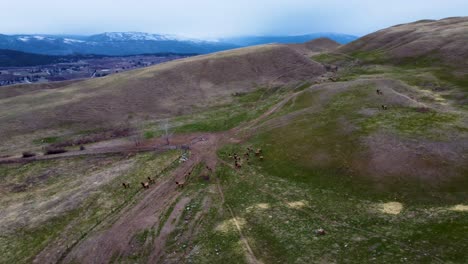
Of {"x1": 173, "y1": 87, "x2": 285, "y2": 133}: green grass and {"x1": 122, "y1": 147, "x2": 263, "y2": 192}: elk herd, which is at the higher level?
{"x1": 173, "y1": 87, "x2": 285, "y2": 133}: green grass

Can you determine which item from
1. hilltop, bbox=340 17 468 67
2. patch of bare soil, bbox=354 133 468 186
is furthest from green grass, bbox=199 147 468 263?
hilltop, bbox=340 17 468 67

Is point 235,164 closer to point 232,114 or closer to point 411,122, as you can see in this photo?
point 411,122

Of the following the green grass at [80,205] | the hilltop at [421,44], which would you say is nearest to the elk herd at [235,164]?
the green grass at [80,205]

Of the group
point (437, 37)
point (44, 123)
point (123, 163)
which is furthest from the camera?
point (437, 37)

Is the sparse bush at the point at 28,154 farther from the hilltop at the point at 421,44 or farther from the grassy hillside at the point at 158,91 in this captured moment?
the hilltop at the point at 421,44

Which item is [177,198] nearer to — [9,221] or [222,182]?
[222,182]

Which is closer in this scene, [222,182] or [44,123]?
[222,182]

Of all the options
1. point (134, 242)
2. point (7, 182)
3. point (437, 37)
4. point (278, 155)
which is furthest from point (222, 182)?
point (437, 37)

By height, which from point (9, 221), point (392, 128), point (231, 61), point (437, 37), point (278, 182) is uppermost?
point (437, 37)

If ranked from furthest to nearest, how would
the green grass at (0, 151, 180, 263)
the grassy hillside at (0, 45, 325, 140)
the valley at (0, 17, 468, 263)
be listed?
1. the grassy hillside at (0, 45, 325, 140)
2. the green grass at (0, 151, 180, 263)
3. the valley at (0, 17, 468, 263)

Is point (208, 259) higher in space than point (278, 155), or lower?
lower

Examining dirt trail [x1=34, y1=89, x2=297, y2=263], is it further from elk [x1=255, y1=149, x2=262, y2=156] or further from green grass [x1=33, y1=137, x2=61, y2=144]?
green grass [x1=33, y1=137, x2=61, y2=144]
